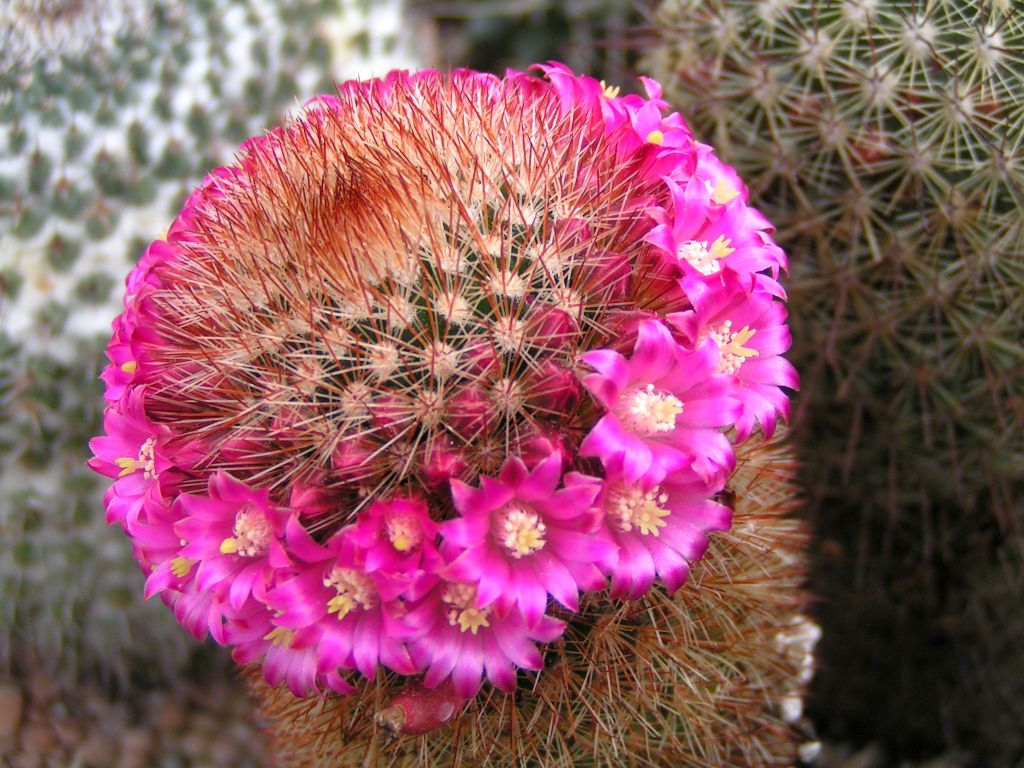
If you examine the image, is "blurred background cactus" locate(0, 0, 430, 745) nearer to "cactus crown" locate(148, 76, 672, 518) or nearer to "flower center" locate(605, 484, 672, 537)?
"cactus crown" locate(148, 76, 672, 518)

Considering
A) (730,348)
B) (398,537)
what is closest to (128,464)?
(398,537)

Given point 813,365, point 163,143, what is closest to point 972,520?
point 813,365

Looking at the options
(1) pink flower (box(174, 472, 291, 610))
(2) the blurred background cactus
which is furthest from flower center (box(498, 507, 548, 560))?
(2) the blurred background cactus

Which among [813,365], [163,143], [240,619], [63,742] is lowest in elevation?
[63,742]

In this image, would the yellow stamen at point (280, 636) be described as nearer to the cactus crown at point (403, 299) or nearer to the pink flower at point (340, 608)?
the pink flower at point (340, 608)

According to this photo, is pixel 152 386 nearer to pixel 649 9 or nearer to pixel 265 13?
pixel 265 13

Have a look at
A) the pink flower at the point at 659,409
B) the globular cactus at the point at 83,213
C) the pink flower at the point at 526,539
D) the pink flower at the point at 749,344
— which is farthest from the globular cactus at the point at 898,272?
the globular cactus at the point at 83,213
